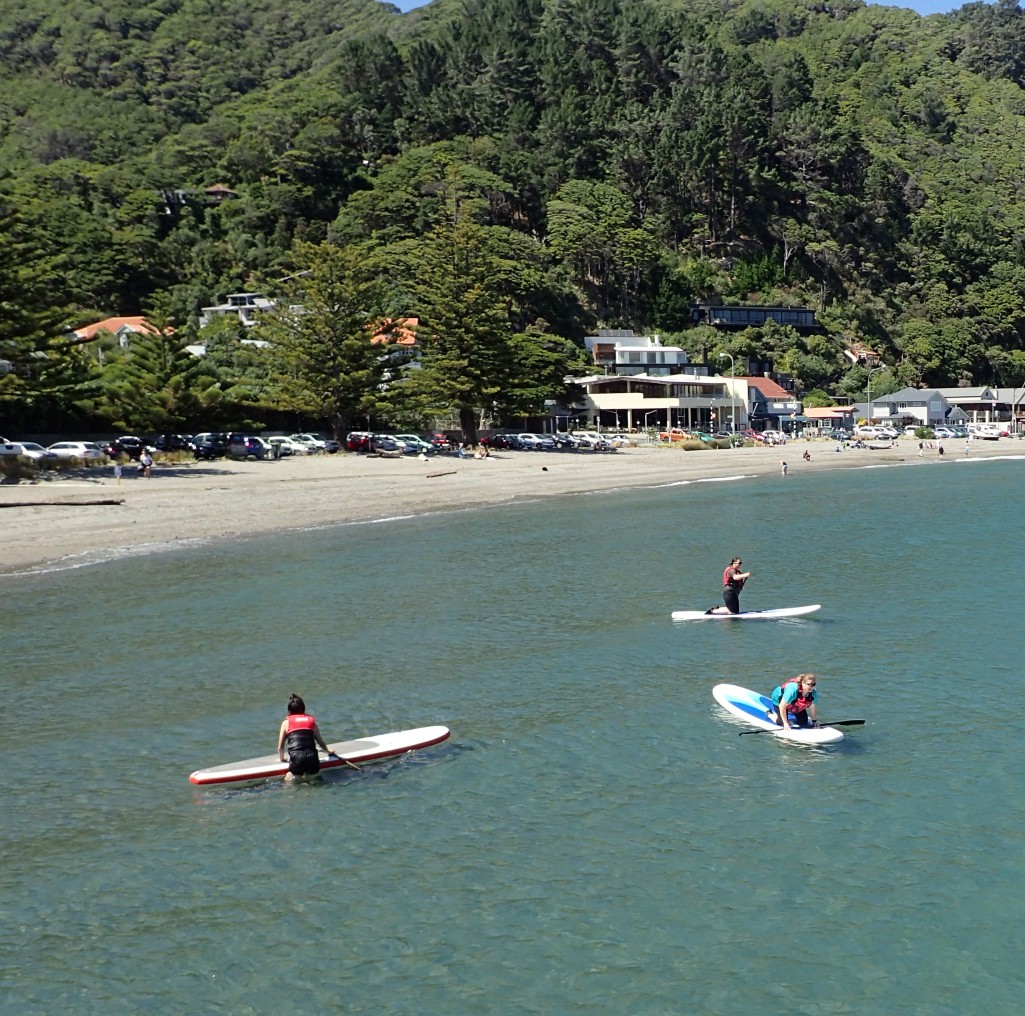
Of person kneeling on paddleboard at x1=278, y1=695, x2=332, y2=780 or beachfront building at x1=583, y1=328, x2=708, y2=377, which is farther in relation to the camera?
Result: beachfront building at x1=583, y1=328, x2=708, y2=377

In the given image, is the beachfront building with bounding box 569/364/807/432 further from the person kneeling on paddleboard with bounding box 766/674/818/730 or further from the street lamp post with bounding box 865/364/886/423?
the person kneeling on paddleboard with bounding box 766/674/818/730

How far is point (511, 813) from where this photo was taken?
1438 centimetres

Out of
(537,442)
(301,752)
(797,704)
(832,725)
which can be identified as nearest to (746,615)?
(832,725)

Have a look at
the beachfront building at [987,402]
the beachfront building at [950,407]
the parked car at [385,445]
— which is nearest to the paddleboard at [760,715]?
the parked car at [385,445]

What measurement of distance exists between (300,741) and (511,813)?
3095 mm

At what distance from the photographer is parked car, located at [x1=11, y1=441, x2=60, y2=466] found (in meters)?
52.0

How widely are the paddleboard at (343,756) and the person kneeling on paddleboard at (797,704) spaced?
5.14 m

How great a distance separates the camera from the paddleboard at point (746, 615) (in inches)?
1024

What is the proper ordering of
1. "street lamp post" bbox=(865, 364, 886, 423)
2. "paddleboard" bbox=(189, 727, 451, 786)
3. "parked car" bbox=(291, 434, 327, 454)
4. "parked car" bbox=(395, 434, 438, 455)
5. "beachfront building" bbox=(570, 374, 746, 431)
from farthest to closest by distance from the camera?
"street lamp post" bbox=(865, 364, 886, 423) < "beachfront building" bbox=(570, 374, 746, 431) < "parked car" bbox=(395, 434, 438, 455) < "parked car" bbox=(291, 434, 327, 454) < "paddleboard" bbox=(189, 727, 451, 786)

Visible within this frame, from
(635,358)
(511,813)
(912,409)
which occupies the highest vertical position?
(635,358)

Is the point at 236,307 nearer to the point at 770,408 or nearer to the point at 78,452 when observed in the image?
the point at 770,408

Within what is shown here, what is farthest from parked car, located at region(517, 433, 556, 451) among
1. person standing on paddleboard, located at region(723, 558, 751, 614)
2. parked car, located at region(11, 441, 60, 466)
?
person standing on paddleboard, located at region(723, 558, 751, 614)

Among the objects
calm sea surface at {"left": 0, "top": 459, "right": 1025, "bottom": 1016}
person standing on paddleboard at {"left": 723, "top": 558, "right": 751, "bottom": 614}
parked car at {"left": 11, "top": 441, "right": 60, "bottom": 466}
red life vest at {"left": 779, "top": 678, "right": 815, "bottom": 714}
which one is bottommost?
calm sea surface at {"left": 0, "top": 459, "right": 1025, "bottom": 1016}

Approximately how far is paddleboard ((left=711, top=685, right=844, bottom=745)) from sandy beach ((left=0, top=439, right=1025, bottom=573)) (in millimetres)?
22293
